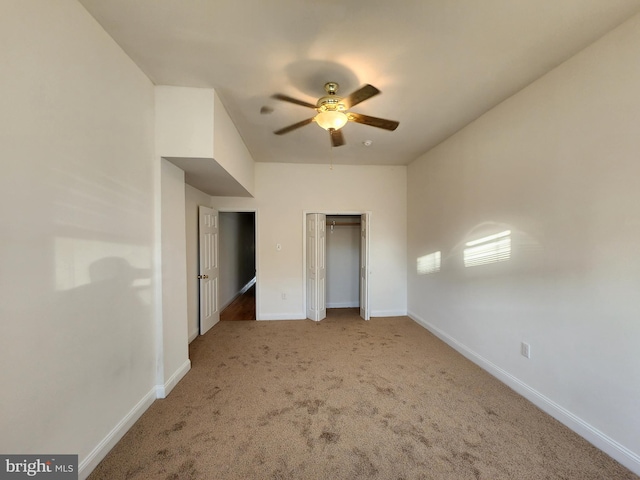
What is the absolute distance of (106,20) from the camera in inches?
61.4

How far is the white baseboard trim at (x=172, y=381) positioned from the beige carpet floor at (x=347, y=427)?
0.06 m

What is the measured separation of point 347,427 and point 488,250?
89.6 inches

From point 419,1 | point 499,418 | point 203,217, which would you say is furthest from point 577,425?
point 203,217

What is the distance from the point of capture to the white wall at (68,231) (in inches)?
44.3

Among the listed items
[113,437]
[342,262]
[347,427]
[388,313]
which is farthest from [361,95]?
[342,262]

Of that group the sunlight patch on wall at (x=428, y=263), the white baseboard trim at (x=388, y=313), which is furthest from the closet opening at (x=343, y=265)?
the sunlight patch on wall at (x=428, y=263)

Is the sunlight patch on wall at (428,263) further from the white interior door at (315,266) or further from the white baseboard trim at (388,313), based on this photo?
the white interior door at (315,266)

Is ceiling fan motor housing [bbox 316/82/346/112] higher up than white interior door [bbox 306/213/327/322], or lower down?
higher up

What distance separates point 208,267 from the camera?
13.1ft

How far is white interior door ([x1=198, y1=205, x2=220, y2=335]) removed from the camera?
3807 mm

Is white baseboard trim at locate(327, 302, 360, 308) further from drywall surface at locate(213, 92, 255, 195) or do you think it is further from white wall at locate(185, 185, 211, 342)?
drywall surface at locate(213, 92, 255, 195)

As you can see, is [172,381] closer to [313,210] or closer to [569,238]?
[313,210]

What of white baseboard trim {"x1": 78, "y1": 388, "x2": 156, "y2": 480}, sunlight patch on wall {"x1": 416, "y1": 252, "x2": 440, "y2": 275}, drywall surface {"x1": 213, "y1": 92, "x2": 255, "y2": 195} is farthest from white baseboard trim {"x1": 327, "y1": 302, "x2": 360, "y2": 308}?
white baseboard trim {"x1": 78, "y1": 388, "x2": 156, "y2": 480}

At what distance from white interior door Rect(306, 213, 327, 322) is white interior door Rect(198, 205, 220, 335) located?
163 cm
